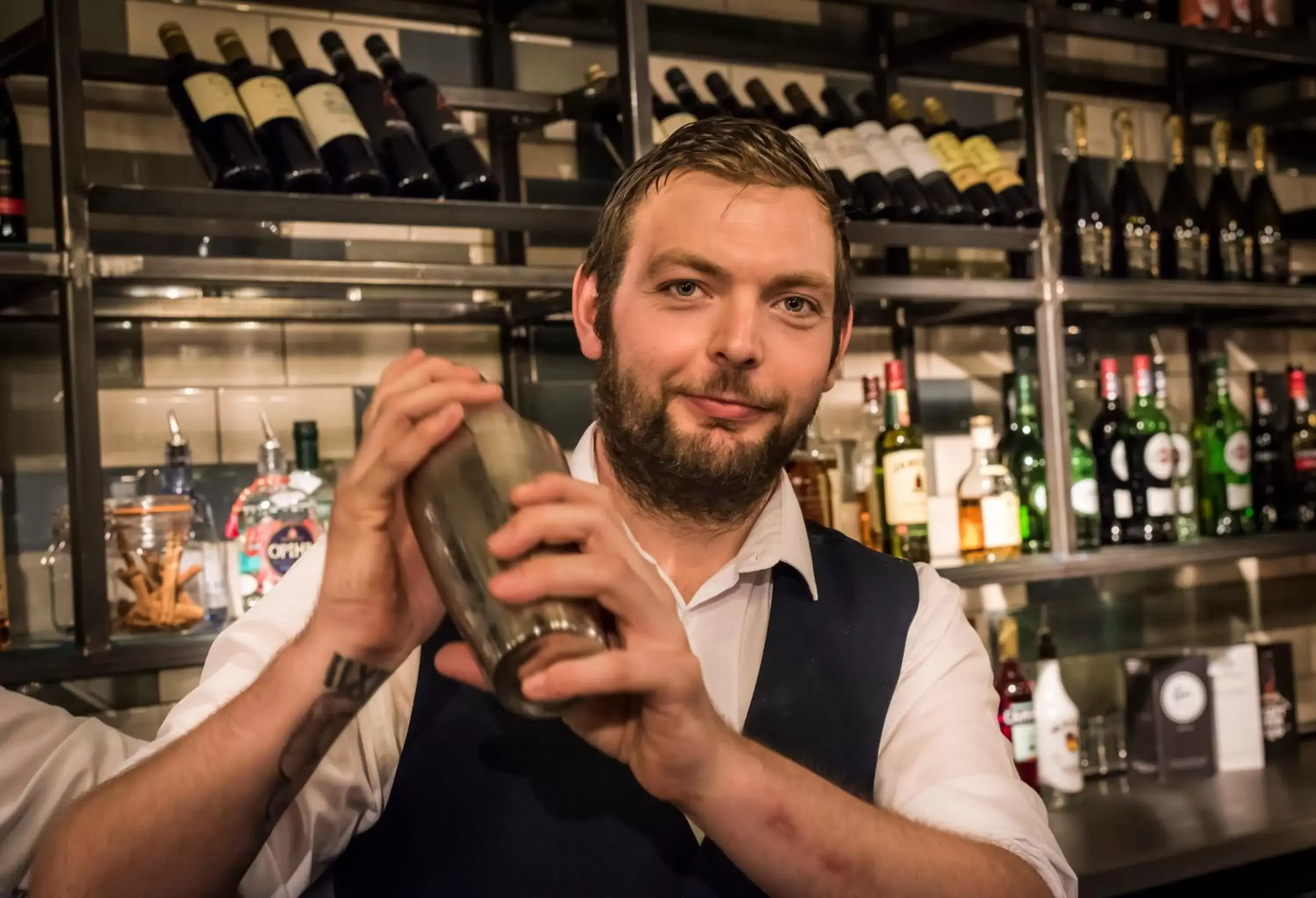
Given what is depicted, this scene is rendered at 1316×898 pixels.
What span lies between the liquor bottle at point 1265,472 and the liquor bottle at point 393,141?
1.80 m

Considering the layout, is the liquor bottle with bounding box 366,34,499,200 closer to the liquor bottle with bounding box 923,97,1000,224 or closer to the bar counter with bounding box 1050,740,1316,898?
the liquor bottle with bounding box 923,97,1000,224

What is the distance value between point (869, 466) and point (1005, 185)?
515 mm

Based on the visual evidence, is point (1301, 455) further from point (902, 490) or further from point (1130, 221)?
point (902, 490)

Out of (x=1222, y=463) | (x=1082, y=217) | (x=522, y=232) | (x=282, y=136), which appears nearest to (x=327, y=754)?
(x=282, y=136)

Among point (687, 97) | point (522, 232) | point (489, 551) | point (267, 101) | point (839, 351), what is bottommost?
point (489, 551)

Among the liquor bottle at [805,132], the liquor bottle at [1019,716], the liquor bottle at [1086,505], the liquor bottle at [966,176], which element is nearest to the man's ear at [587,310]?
the liquor bottle at [805,132]

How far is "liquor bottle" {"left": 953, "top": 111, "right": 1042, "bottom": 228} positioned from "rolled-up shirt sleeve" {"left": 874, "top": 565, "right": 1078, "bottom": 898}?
1061 millimetres

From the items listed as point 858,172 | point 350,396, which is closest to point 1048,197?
point 858,172

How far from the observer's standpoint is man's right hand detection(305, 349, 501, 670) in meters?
0.70

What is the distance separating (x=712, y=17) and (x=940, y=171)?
0.49m

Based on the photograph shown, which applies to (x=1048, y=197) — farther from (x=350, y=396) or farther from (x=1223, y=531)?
(x=350, y=396)

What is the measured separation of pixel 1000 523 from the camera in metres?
2.20

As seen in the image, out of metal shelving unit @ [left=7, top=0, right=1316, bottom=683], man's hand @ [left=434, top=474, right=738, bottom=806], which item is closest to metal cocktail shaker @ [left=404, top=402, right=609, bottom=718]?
man's hand @ [left=434, top=474, right=738, bottom=806]

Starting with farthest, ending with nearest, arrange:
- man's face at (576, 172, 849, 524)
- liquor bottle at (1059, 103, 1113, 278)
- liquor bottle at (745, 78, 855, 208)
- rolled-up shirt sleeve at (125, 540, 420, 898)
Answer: liquor bottle at (1059, 103, 1113, 278) → liquor bottle at (745, 78, 855, 208) → man's face at (576, 172, 849, 524) → rolled-up shirt sleeve at (125, 540, 420, 898)
